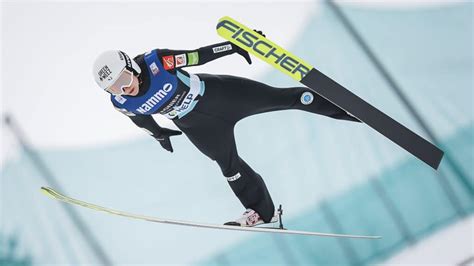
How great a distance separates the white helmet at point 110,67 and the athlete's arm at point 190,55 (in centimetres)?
22

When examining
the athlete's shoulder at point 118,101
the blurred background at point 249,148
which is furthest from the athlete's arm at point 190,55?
the blurred background at point 249,148

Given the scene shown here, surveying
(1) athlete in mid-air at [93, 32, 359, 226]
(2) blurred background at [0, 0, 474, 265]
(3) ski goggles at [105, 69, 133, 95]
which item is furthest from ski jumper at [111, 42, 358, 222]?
(2) blurred background at [0, 0, 474, 265]

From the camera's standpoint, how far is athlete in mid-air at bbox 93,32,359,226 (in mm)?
3824

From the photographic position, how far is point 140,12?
8.23m

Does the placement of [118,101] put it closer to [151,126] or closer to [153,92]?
[153,92]

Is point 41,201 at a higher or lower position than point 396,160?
higher

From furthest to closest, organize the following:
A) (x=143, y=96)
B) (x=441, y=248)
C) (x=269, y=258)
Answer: (x=269, y=258) → (x=441, y=248) → (x=143, y=96)

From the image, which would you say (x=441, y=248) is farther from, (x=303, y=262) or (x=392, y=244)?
(x=303, y=262)

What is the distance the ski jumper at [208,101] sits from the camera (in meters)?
3.88

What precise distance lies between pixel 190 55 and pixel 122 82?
410 millimetres

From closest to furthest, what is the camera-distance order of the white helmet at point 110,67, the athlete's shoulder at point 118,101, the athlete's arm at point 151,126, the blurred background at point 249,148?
the white helmet at point 110,67
the athlete's shoulder at point 118,101
the athlete's arm at point 151,126
the blurred background at point 249,148

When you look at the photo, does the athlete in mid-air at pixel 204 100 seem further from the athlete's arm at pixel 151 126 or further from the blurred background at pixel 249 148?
the blurred background at pixel 249 148

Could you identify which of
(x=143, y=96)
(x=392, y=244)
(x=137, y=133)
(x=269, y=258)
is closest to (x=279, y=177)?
(x=269, y=258)

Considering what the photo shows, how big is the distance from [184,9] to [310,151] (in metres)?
2.33
